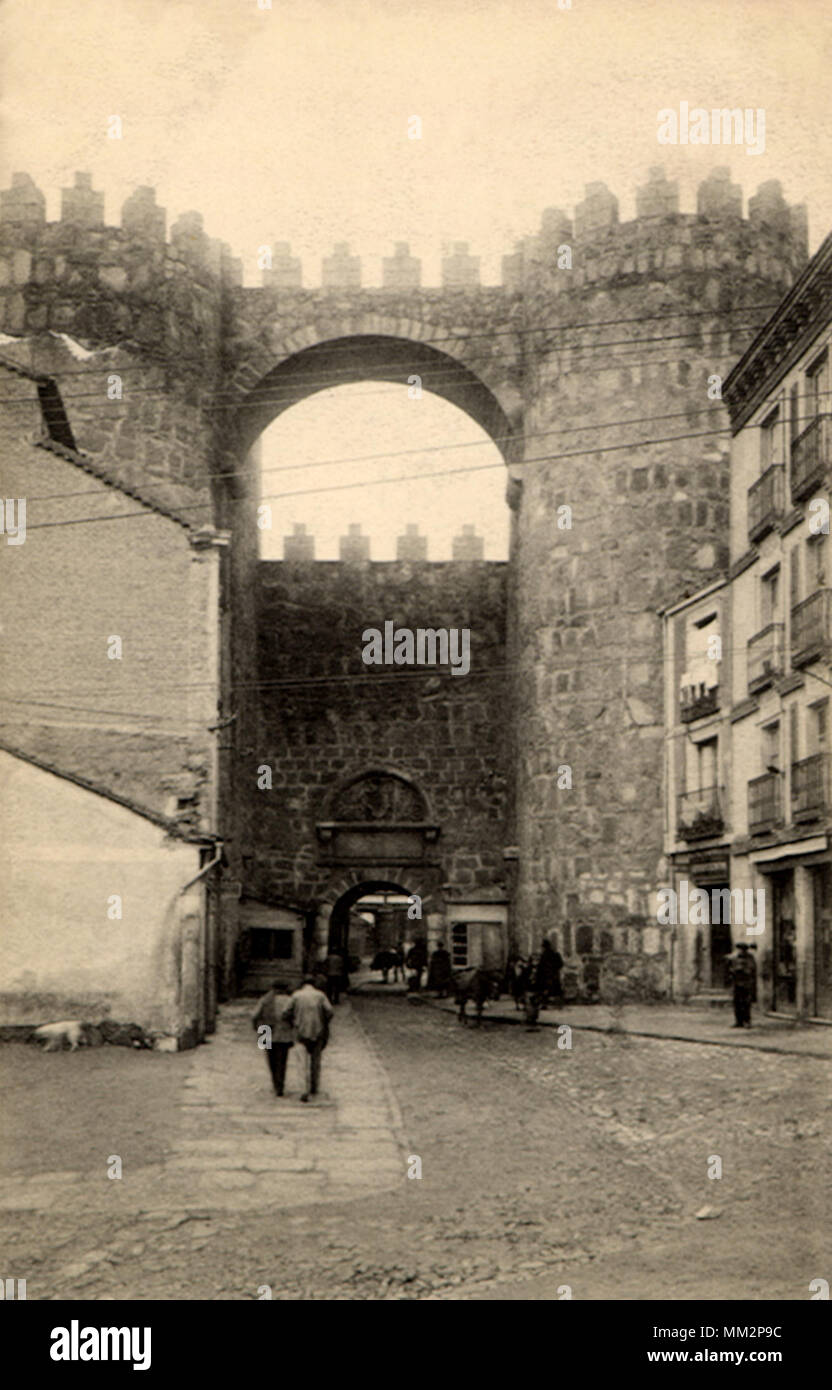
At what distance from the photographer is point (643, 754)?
24.7 m

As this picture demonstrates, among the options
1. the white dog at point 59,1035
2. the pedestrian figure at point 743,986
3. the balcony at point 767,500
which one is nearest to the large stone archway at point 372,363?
the balcony at point 767,500

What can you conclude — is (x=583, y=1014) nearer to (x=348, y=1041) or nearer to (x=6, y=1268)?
(x=348, y=1041)

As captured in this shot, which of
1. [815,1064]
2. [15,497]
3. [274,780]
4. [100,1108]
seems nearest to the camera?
[100,1108]

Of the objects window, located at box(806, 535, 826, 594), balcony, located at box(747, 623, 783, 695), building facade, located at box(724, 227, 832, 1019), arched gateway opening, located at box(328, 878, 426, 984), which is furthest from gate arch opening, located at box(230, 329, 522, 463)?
Result: window, located at box(806, 535, 826, 594)

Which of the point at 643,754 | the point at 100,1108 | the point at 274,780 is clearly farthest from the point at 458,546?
the point at 100,1108

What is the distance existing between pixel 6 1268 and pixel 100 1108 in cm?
383

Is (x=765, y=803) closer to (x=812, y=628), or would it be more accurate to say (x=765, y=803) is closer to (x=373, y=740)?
(x=812, y=628)

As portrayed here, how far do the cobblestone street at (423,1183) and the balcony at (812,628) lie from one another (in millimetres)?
5428

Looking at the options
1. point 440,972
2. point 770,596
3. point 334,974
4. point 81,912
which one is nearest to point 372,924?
point 440,972

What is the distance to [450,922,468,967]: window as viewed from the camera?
29.9 metres

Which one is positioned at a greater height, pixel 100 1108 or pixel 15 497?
pixel 15 497

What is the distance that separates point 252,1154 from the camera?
963 centimetres

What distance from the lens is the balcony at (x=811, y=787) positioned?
17.8 m
